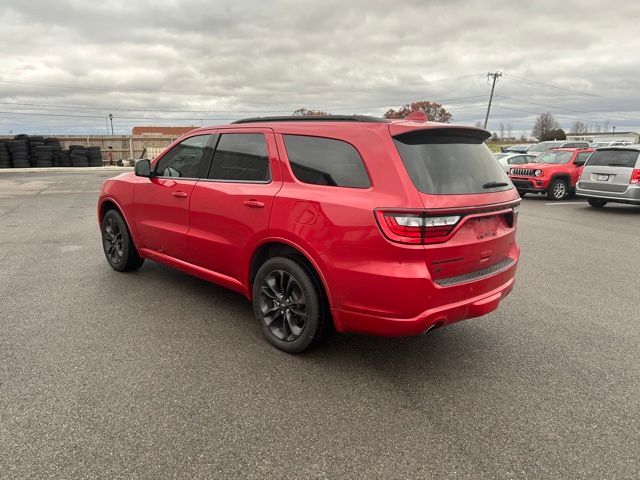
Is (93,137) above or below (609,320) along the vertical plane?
above

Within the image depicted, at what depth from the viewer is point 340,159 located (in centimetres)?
330

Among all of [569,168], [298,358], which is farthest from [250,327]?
[569,168]

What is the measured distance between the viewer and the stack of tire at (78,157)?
29.4 meters

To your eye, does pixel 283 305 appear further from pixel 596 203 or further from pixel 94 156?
pixel 94 156

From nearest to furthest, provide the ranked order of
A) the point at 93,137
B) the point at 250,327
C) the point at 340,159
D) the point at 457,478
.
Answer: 1. the point at 457,478
2. the point at 340,159
3. the point at 250,327
4. the point at 93,137

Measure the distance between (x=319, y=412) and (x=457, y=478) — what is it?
0.87m

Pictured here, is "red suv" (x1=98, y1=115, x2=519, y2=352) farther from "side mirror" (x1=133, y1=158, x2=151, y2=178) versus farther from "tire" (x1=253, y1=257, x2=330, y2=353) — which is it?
"side mirror" (x1=133, y1=158, x2=151, y2=178)

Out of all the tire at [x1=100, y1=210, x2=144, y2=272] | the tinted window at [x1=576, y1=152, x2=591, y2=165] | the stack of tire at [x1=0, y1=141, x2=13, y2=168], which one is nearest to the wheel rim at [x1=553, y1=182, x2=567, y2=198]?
the tinted window at [x1=576, y1=152, x2=591, y2=165]

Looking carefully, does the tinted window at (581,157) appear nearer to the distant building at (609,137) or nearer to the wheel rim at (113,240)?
the wheel rim at (113,240)

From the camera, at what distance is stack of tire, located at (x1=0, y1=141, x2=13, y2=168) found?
26.5 metres

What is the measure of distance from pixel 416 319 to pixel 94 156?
103 feet

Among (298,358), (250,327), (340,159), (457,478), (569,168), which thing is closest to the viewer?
(457,478)

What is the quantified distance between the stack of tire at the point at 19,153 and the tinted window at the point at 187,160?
2728cm

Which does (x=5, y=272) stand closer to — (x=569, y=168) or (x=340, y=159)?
(x=340, y=159)
